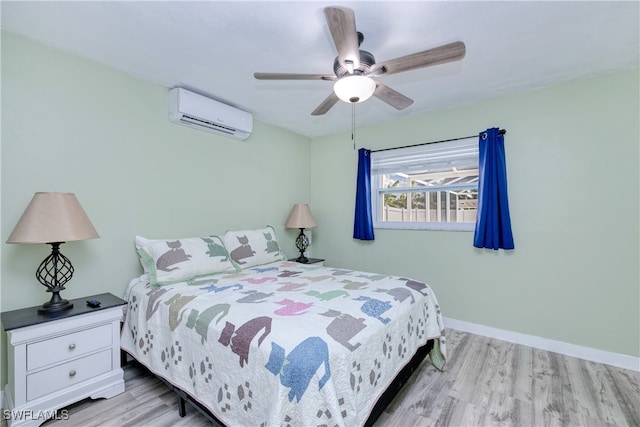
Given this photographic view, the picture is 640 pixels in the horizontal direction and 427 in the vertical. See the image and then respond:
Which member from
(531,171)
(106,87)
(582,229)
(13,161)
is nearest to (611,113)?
(531,171)

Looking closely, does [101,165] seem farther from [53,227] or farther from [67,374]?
[67,374]

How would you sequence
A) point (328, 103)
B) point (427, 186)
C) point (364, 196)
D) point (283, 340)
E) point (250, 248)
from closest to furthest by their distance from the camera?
point (283, 340), point (328, 103), point (250, 248), point (427, 186), point (364, 196)

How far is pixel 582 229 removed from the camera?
8.09 ft

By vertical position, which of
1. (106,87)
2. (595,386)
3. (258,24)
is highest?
(258,24)

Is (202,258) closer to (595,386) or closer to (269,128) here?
(269,128)

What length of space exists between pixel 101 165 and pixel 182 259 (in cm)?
98

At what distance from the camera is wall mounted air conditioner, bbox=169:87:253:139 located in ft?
8.53

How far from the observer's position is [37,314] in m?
1.73

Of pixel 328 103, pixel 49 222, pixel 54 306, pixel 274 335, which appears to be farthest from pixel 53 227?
pixel 328 103

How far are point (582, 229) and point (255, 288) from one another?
9.31 ft

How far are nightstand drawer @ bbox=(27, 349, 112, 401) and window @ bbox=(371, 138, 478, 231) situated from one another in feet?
9.67

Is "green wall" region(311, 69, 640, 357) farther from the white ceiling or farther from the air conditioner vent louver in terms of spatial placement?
the air conditioner vent louver

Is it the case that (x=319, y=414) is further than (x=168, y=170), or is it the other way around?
(x=168, y=170)

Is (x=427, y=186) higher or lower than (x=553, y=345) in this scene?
higher
